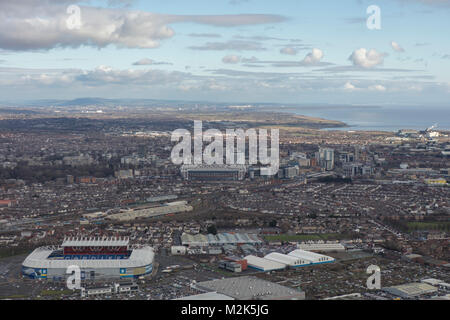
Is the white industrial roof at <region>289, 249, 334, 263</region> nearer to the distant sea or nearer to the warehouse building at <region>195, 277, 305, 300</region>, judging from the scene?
the warehouse building at <region>195, 277, 305, 300</region>

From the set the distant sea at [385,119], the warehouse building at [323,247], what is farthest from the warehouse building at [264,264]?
the distant sea at [385,119]

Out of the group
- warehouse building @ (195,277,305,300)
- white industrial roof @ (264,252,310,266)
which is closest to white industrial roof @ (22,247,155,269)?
warehouse building @ (195,277,305,300)

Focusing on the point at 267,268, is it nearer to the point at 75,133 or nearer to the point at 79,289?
the point at 79,289

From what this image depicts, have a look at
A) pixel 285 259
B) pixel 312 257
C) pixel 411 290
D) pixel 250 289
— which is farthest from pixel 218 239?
pixel 411 290

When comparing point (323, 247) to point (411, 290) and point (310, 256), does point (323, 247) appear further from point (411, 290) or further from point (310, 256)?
point (411, 290)

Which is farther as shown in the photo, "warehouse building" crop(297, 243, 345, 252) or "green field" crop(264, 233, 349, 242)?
"green field" crop(264, 233, 349, 242)

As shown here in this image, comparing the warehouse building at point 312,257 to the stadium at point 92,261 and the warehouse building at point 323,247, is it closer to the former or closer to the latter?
the warehouse building at point 323,247
